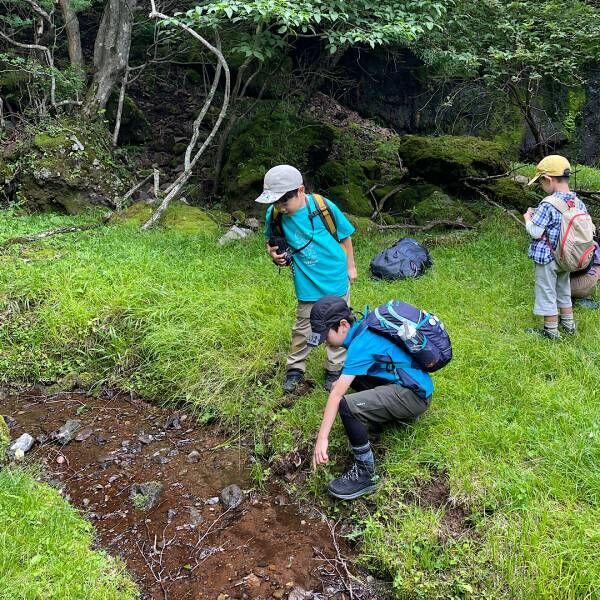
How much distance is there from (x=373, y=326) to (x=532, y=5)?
7591 mm

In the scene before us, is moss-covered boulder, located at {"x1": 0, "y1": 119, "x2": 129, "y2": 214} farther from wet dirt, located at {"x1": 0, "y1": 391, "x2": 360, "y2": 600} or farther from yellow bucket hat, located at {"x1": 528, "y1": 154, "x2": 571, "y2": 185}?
yellow bucket hat, located at {"x1": 528, "y1": 154, "x2": 571, "y2": 185}

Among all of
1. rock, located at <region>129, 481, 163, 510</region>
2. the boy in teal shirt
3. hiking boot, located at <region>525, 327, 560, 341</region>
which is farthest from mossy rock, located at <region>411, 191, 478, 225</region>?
rock, located at <region>129, 481, 163, 510</region>

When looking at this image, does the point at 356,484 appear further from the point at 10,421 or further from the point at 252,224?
the point at 252,224

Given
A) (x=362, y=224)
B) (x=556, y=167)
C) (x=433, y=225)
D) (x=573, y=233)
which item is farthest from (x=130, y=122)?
(x=573, y=233)

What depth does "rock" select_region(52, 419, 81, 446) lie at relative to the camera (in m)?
4.51

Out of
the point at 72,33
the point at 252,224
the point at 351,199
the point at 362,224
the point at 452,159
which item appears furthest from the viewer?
the point at 72,33

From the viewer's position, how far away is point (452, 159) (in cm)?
981

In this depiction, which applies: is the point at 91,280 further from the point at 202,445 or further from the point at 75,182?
the point at 75,182

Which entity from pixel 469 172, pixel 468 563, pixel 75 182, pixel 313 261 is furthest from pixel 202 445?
pixel 469 172

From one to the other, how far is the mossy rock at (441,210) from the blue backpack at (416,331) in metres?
6.12

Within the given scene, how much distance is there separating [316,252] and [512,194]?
263 inches

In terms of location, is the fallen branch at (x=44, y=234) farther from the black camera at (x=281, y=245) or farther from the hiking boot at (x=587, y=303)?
the hiking boot at (x=587, y=303)

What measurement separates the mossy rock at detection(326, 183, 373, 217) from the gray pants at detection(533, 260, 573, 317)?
→ 5388 millimetres

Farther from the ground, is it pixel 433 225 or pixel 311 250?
pixel 311 250
